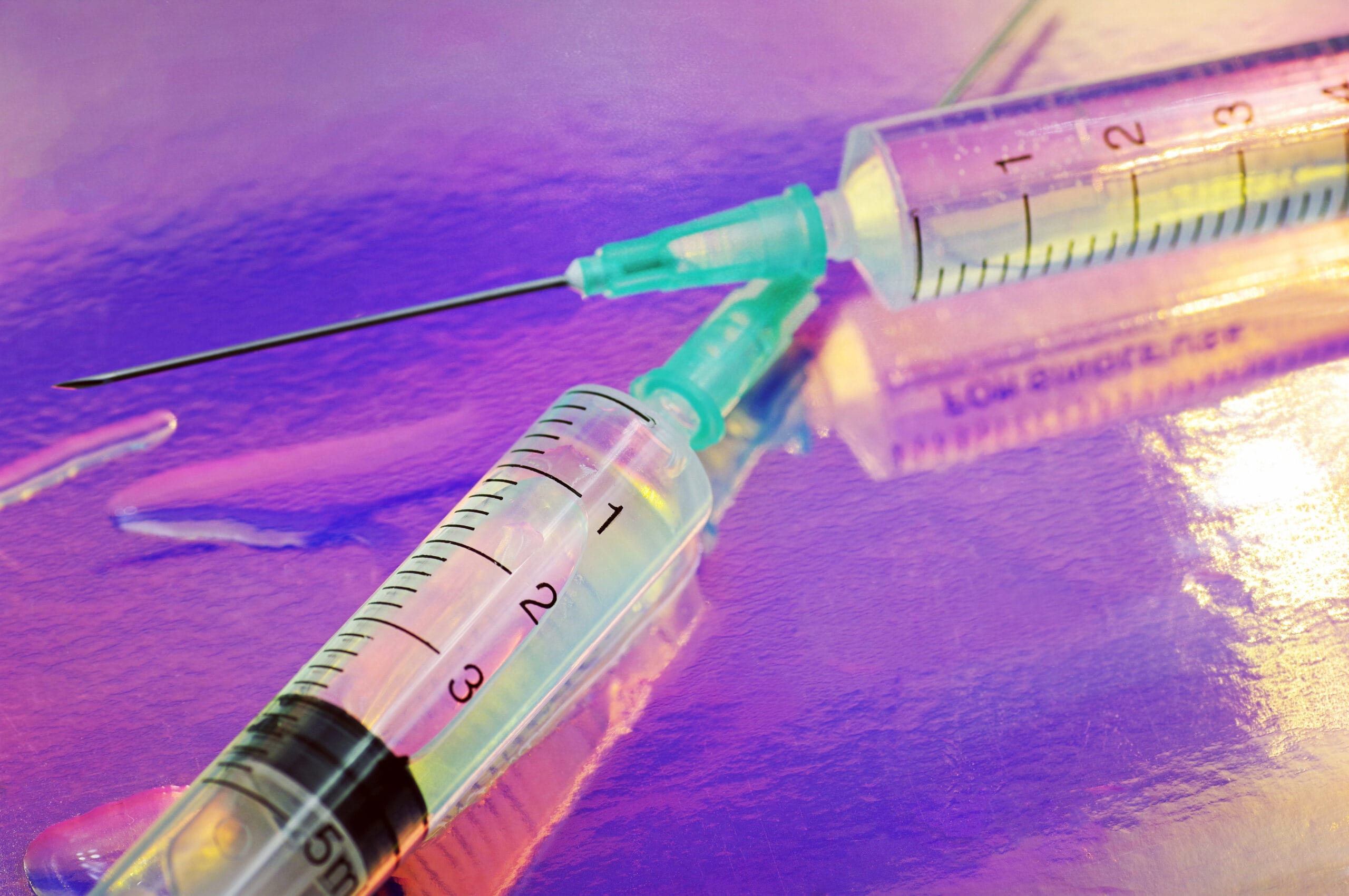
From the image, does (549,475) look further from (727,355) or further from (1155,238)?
(1155,238)

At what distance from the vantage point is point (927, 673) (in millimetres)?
1031

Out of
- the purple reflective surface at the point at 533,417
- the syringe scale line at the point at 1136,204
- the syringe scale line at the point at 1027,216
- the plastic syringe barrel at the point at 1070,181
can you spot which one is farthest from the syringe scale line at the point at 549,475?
the syringe scale line at the point at 1136,204

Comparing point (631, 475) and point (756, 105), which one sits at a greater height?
point (756, 105)

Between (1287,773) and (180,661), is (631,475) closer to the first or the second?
(180,661)

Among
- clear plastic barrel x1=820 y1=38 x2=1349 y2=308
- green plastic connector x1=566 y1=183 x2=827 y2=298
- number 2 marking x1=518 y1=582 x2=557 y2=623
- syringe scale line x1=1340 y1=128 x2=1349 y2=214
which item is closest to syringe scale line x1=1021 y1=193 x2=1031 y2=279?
clear plastic barrel x1=820 y1=38 x2=1349 y2=308

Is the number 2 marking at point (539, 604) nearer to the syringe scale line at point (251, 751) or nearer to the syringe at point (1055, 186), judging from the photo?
the syringe scale line at point (251, 751)

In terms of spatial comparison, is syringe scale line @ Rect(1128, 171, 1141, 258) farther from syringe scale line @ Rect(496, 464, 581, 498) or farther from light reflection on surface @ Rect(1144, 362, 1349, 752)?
syringe scale line @ Rect(496, 464, 581, 498)

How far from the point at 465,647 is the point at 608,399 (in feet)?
0.95

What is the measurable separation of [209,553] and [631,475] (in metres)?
0.46

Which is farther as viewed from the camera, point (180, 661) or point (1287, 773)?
point (180, 661)

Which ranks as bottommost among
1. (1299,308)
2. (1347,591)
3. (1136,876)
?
(1136,876)

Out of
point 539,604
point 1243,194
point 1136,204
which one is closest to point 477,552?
point 539,604

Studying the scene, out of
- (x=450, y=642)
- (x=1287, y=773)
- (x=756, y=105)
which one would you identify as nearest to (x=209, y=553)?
(x=450, y=642)

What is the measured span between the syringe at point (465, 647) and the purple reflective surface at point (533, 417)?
0.31 ft
